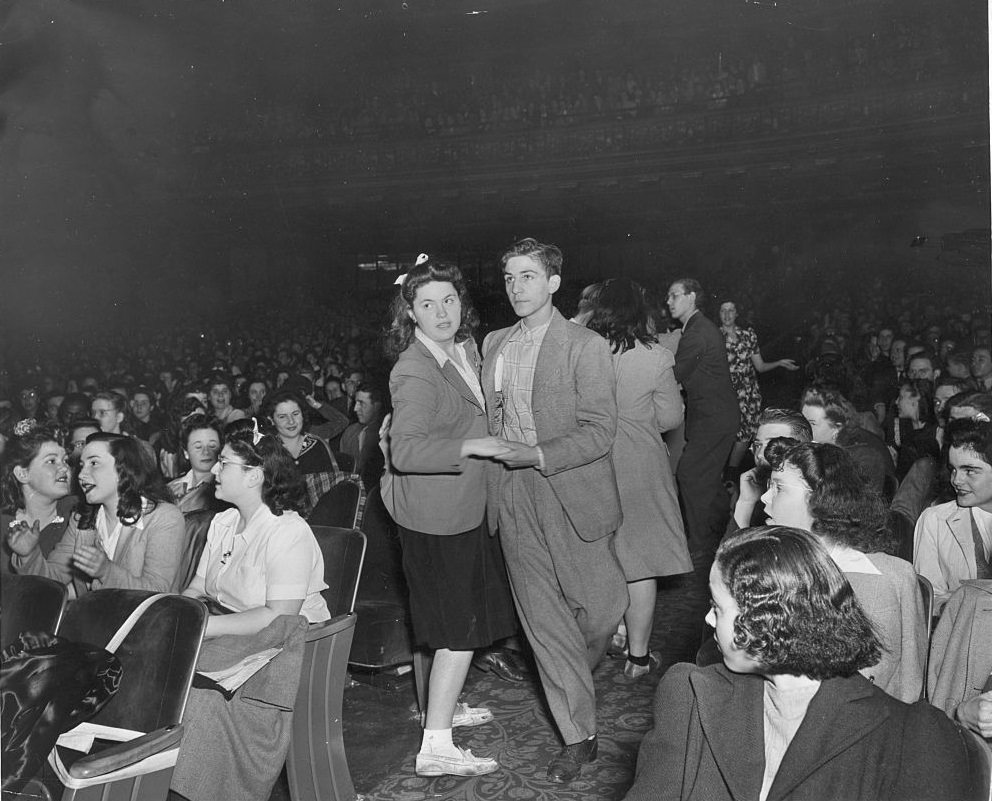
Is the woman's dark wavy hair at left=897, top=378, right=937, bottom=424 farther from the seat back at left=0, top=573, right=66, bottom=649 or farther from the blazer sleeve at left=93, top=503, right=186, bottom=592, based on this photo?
the seat back at left=0, top=573, right=66, bottom=649

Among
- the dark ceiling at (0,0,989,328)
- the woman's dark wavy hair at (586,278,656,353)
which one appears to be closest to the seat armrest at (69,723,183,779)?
the woman's dark wavy hair at (586,278,656,353)

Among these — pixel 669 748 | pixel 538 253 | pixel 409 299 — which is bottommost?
pixel 669 748

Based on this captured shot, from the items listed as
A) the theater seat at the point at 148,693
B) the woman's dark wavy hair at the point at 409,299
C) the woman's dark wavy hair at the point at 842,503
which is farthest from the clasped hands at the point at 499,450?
the theater seat at the point at 148,693

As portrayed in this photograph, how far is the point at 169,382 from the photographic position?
995 centimetres

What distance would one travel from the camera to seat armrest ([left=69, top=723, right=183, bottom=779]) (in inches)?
68.9

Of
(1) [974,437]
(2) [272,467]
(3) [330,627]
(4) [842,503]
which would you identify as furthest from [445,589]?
(1) [974,437]

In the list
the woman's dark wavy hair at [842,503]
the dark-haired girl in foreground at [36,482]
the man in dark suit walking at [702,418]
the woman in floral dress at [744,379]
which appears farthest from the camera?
the woman in floral dress at [744,379]

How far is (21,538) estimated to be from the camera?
128 inches

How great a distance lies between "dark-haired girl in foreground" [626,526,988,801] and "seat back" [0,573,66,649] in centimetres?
163

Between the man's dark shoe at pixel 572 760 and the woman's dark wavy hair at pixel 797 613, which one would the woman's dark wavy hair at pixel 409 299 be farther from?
the woman's dark wavy hair at pixel 797 613

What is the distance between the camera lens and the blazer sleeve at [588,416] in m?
2.62

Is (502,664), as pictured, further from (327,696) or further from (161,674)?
(161,674)

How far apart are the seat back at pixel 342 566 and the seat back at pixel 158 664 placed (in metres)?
0.67

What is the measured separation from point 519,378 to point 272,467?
2.65 feet
